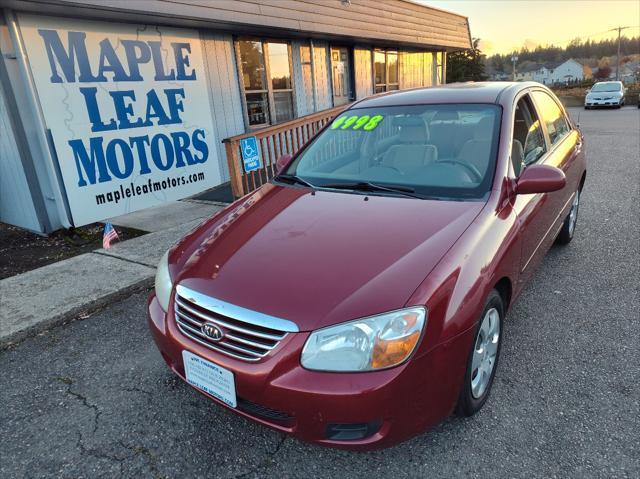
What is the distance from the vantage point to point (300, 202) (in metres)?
2.69

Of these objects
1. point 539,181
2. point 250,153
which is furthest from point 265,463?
point 250,153

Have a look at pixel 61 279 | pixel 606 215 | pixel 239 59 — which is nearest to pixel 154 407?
pixel 61 279

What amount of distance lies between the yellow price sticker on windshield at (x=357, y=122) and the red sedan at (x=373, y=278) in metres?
0.07

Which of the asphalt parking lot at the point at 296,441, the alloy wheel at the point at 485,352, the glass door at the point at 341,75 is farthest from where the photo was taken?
the glass door at the point at 341,75

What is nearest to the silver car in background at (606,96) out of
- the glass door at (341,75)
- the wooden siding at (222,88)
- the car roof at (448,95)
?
the glass door at (341,75)

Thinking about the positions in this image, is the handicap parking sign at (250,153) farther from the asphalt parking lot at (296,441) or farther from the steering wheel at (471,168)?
the steering wheel at (471,168)

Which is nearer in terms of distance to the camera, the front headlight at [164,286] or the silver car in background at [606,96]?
the front headlight at [164,286]

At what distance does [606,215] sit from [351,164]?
3965 mm

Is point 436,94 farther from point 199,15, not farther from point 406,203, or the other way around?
point 199,15

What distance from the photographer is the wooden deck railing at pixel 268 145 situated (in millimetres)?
5941

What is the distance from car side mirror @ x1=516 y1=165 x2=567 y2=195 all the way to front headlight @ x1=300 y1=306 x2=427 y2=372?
1.27 meters

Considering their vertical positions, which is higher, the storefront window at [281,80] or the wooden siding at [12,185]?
the storefront window at [281,80]

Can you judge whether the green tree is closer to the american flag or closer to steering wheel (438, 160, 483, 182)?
the american flag

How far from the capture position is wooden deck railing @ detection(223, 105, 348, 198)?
5941 mm
